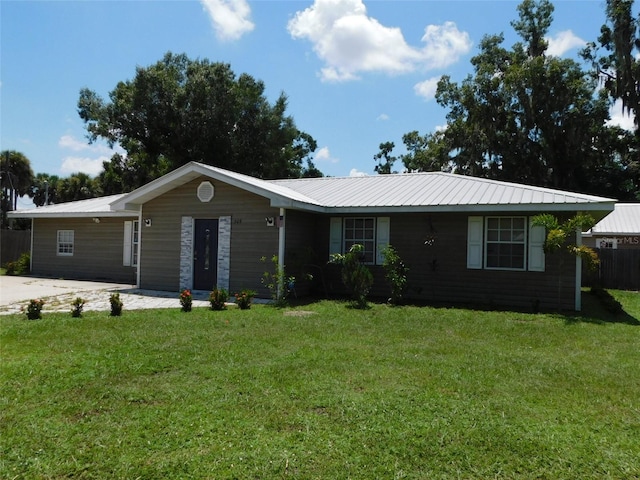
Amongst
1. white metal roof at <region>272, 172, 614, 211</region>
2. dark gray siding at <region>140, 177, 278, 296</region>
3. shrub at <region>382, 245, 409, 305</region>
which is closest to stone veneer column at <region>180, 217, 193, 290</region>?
dark gray siding at <region>140, 177, 278, 296</region>

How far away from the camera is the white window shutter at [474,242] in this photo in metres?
11.2

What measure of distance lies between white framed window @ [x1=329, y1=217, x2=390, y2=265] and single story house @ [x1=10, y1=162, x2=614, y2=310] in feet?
0.09

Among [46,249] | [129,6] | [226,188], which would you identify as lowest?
[46,249]

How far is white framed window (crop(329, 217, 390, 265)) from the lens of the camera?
1218cm

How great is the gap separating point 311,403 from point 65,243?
53.3 feet

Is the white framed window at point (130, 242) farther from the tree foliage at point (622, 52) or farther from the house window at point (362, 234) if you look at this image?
the tree foliage at point (622, 52)

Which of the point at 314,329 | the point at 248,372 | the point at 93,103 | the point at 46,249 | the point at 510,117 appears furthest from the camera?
the point at 93,103

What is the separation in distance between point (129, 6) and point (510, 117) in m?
22.6

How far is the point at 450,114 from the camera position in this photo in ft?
95.1

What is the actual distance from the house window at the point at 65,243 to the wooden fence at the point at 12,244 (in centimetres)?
594

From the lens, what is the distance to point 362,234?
12.4 metres

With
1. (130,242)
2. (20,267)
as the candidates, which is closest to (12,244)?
(20,267)

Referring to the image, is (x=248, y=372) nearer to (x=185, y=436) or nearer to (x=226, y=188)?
(x=185, y=436)

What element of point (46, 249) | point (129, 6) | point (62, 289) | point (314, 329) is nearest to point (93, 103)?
point (46, 249)
